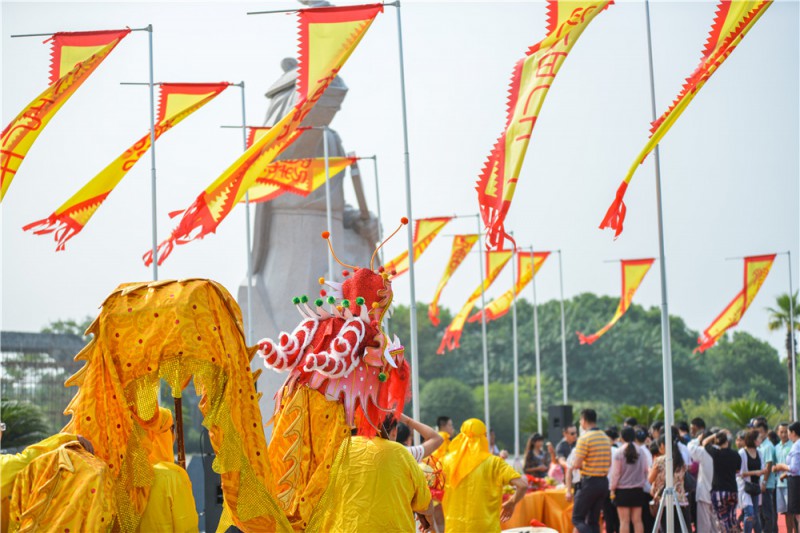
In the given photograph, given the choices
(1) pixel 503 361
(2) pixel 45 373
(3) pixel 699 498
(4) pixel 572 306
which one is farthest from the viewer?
(4) pixel 572 306

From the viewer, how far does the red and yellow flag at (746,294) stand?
23.5m

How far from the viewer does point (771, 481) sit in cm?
1465

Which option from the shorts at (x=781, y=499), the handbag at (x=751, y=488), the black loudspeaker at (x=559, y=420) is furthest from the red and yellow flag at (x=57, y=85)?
the black loudspeaker at (x=559, y=420)

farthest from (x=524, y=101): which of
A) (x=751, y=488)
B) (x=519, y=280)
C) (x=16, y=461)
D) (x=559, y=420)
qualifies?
(x=519, y=280)

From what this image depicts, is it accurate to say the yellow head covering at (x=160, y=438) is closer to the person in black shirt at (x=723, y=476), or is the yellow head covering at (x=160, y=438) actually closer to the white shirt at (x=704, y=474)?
the white shirt at (x=704, y=474)

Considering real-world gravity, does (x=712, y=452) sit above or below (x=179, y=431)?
below

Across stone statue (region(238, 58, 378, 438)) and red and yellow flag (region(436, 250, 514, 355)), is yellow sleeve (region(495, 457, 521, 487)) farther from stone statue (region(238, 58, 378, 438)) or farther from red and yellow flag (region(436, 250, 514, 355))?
red and yellow flag (region(436, 250, 514, 355))

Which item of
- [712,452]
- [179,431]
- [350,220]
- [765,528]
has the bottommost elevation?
[765,528]

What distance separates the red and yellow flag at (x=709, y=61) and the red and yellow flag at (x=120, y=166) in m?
6.64

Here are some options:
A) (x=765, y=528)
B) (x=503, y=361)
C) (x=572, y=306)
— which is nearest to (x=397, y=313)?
(x=503, y=361)

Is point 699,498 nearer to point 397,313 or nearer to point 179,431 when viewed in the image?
point 179,431

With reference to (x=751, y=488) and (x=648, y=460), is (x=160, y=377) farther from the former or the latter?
(x=751, y=488)

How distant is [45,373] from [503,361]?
107 feet

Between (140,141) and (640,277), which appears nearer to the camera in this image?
(140,141)
